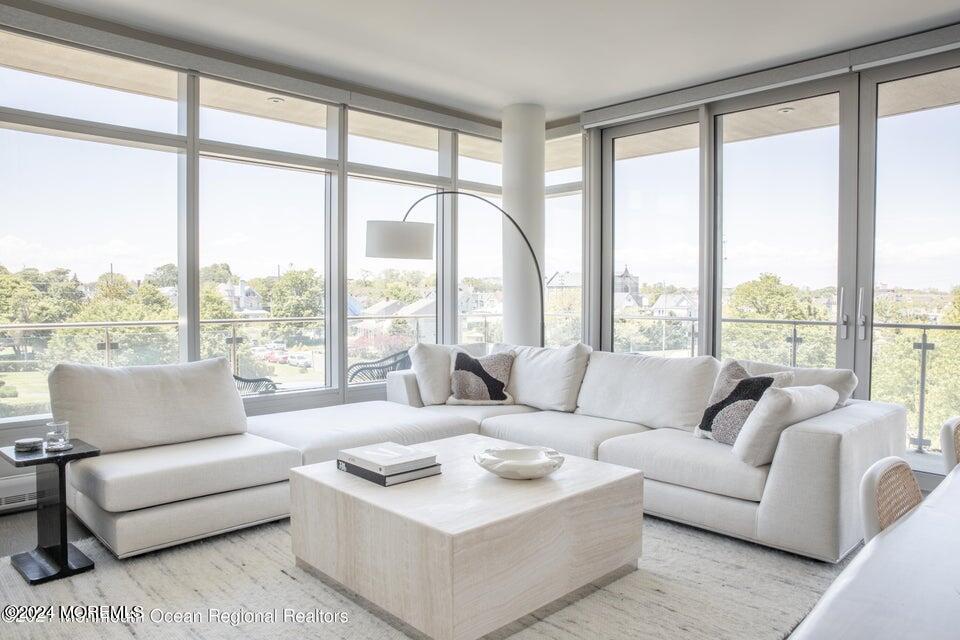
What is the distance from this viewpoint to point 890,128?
14.0 ft

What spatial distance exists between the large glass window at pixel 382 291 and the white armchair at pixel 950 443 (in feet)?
13.6

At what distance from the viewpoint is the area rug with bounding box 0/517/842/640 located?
7.45ft

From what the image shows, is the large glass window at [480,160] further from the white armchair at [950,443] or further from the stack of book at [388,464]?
the white armchair at [950,443]

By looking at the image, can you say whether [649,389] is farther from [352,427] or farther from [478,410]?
Result: [352,427]

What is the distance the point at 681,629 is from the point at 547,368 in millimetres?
2379

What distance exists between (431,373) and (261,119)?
2.20 m

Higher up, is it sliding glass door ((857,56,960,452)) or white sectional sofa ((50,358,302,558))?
sliding glass door ((857,56,960,452))

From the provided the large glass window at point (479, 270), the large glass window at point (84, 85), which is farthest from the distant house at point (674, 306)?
the large glass window at point (84, 85)

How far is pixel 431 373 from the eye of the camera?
4.61 metres

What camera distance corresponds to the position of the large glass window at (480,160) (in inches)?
237

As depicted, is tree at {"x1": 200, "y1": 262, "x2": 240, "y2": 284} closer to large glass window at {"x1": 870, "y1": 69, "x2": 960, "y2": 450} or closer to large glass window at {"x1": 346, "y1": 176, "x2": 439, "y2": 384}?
large glass window at {"x1": 346, "y1": 176, "x2": 439, "y2": 384}

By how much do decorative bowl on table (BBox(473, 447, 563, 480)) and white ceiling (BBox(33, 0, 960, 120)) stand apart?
2482mm

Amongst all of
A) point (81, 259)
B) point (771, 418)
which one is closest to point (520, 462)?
point (771, 418)

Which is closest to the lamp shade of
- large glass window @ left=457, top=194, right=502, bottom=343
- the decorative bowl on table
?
large glass window @ left=457, top=194, right=502, bottom=343
